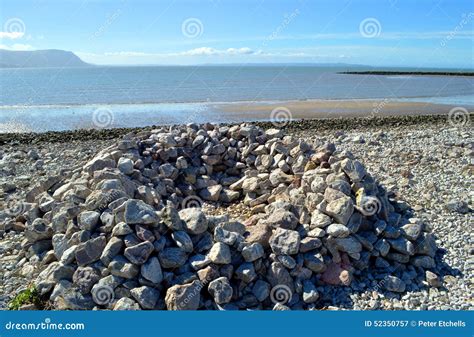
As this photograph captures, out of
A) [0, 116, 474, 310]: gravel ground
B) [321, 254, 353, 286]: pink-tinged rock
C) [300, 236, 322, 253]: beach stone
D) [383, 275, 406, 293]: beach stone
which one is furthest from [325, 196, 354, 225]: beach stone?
[383, 275, 406, 293]: beach stone

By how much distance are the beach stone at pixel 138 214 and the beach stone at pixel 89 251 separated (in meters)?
0.46

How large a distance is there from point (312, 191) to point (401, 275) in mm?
1843

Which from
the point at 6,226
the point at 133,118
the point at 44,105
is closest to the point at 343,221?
the point at 6,226

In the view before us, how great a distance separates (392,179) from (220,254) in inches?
217

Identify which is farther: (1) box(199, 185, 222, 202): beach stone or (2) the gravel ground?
(1) box(199, 185, 222, 202): beach stone

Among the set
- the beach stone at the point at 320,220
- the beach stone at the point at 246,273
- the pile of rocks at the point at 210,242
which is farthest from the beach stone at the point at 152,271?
the beach stone at the point at 320,220

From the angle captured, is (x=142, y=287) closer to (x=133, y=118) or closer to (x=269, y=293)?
(x=269, y=293)

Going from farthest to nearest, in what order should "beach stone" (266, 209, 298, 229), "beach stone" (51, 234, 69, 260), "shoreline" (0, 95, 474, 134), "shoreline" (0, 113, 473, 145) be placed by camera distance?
1. "shoreline" (0, 95, 474, 134)
2. "shoreline" (0, 113, 473, 145)
3. "beach stone" (266, 209, 298, 229)
4. "beach stone" (51, 234, 69, 260)

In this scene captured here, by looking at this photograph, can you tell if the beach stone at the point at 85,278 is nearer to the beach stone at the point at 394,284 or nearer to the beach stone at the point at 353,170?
the beach stone at the point at 394,284

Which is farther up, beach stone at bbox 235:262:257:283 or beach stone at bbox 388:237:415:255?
beach stone at bbox 388:237:415:255

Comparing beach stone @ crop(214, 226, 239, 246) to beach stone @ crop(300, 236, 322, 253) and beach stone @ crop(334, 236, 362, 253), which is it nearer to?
beach stone @ crop(300, 236, 322, 253)

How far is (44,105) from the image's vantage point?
29422 millimetres

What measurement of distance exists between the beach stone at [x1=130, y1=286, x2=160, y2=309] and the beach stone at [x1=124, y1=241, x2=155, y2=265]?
330mm

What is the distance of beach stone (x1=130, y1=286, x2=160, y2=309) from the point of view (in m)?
4.95
